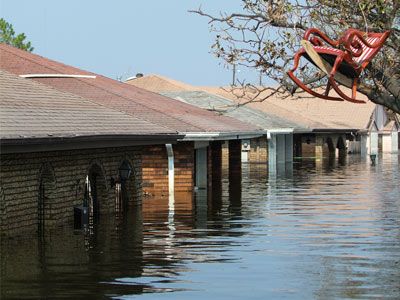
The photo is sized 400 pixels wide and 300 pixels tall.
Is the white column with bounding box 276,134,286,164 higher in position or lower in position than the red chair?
lower

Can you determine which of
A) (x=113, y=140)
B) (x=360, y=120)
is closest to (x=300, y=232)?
(x=113, y=140)

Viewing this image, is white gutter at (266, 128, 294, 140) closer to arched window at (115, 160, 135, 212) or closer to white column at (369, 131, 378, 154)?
arched window at (115, 160, 135, 212)

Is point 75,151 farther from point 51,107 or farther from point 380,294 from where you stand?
point 380,294

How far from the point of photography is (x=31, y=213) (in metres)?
21.2

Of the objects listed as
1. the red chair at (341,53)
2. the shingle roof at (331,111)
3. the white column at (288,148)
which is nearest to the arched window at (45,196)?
the red chair at (341,53)

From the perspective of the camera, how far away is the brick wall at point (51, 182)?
19812 millimetres

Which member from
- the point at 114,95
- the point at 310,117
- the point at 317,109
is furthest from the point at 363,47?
the point at 317,109

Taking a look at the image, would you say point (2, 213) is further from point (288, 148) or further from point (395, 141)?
point (395, 141)

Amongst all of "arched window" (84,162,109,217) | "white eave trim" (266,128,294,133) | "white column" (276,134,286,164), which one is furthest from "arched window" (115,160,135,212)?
"white column" (276,134,286,164)

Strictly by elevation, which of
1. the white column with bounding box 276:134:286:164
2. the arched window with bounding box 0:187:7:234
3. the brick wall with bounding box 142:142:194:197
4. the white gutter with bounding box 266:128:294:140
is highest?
the white gutter with bounding box 266:128:294:140

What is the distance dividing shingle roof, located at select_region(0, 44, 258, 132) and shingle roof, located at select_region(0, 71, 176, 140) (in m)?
3.80

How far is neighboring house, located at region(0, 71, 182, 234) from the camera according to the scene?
63.9 ft

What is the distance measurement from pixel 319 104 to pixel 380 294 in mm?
73575

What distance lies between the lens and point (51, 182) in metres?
22.2
